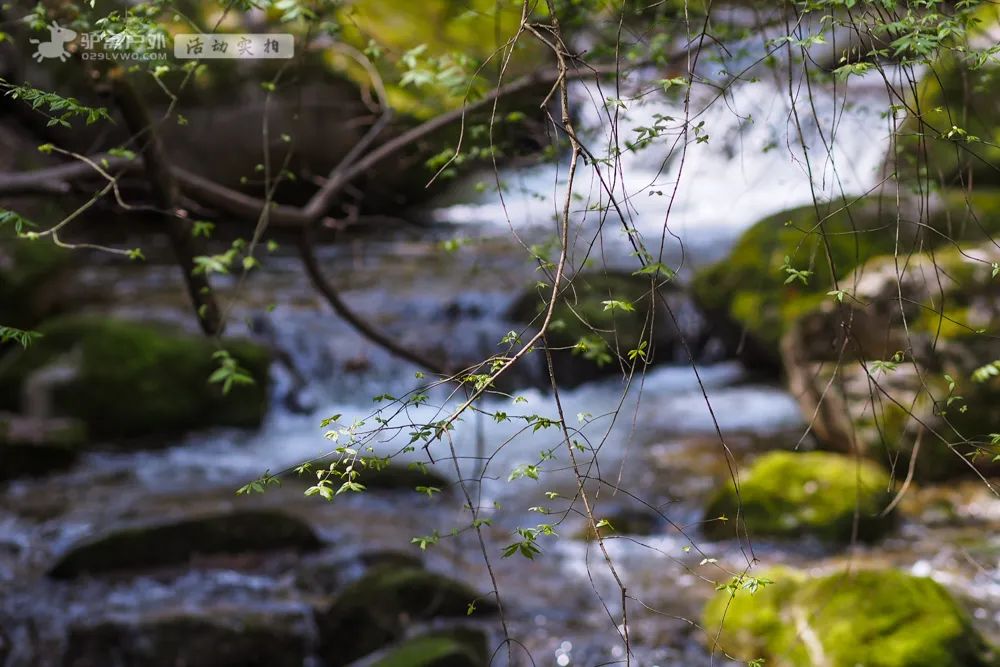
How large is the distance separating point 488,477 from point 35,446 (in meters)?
3.86

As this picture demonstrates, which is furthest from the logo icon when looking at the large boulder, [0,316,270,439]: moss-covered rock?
[0,316,270,439]: moss-covered rock

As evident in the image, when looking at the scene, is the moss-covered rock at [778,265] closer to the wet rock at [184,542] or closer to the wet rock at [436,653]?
the wet rock at [436,653]

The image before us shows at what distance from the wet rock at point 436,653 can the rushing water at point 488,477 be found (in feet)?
1.45

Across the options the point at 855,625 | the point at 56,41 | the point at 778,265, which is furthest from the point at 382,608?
the point at 778,265

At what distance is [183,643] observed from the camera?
4.16m

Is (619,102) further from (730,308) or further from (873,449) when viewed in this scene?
(730,308)

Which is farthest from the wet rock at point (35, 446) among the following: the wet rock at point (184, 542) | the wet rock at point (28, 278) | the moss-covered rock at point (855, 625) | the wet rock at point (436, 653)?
the moss-covered rock at point (855, 625)

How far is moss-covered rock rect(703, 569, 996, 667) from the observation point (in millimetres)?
3686

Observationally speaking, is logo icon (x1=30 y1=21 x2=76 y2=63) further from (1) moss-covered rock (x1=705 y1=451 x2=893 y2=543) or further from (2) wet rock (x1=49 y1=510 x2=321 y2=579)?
(1) moss-covered rock (x1=705 y1=451 x2=893 y2=543)

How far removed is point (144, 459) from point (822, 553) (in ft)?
16.1

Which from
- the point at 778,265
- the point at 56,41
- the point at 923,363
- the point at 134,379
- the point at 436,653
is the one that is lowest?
the point at 436,653

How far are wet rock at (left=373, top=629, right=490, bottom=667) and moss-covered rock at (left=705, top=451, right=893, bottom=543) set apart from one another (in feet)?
6.08

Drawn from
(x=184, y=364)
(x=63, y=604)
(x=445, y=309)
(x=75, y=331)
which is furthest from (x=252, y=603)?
(x=445, y=309)

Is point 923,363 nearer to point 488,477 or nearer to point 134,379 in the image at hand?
point 488,477
